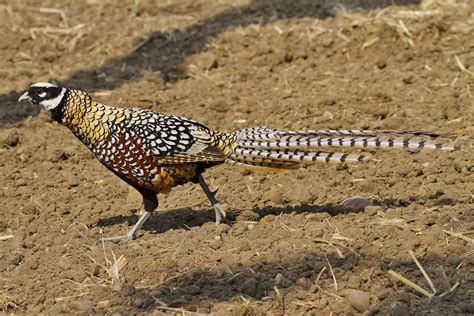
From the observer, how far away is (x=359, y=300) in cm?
527

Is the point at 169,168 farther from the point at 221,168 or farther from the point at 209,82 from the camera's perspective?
the point at 209,82

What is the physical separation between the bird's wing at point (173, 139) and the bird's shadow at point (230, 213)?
0.60 meters

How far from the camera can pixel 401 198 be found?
705 centimetres

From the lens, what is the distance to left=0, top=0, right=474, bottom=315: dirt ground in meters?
5.70

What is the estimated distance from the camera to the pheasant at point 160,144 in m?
6.80

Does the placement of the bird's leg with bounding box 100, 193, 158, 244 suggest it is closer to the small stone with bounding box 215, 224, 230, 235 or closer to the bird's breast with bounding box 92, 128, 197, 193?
the bird's breast with bounding box 92, 128, 197, 193

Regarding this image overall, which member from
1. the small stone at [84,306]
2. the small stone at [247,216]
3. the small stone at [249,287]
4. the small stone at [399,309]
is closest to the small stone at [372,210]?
the small stone at [247,216]

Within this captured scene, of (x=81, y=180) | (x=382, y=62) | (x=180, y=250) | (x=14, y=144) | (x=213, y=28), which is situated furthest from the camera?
(x=213, y=28)

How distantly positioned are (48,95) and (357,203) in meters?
2.59

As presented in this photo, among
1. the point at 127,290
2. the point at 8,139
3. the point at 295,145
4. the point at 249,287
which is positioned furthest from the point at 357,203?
the point at 8,139

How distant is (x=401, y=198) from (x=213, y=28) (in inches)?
204

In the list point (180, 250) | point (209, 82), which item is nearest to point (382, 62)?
point (209, 82)

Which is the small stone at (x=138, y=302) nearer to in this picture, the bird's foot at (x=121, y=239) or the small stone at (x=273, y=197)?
the bird's foot at (x=121, y=239)

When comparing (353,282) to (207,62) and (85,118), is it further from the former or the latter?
(207,62)
